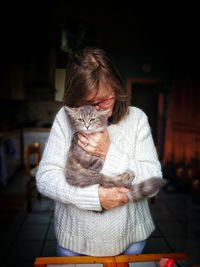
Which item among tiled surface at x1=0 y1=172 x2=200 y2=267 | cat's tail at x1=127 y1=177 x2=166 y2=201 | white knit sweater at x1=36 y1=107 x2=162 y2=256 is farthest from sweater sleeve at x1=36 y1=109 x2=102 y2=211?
tiled surface at x1=0 y1=172 x2=200 y2=267

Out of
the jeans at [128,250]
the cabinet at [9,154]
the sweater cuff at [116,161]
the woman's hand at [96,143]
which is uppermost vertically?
the woman's hand at [96,143]

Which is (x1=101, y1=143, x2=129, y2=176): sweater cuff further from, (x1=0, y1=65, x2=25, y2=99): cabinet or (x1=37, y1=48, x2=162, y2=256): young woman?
(x1=0, y1=65, x2=25, y2=99): cabinet

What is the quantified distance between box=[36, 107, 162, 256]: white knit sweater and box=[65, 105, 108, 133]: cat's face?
0.03 meters

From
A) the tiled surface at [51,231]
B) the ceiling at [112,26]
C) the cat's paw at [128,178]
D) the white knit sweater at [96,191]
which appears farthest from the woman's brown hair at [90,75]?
the tiled surface at [51,231]

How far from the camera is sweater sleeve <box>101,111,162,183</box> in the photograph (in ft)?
2.38

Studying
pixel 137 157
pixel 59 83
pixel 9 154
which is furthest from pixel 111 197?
pixel 9 154

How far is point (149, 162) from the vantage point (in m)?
0.75

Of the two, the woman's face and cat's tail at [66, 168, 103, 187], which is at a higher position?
the woman's face

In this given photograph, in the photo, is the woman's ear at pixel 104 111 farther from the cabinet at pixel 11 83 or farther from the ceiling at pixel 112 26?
the cabinet at pixel 11 83

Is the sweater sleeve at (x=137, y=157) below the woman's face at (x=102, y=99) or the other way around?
below

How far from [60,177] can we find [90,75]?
0.98 feet

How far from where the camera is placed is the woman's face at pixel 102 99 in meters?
0.75

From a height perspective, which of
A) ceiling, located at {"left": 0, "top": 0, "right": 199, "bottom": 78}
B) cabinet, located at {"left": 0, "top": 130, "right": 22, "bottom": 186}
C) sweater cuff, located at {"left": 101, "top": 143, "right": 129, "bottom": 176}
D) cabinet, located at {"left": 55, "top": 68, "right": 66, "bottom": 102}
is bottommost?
cabinet, located at {"left": 0, "top": 130, "right": 22, "bottom": 186}

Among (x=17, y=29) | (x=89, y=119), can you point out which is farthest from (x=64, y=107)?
(x=17, y=29)
